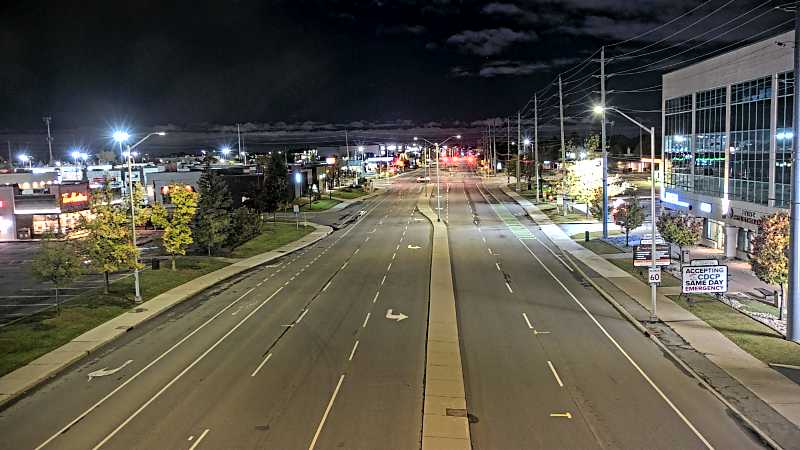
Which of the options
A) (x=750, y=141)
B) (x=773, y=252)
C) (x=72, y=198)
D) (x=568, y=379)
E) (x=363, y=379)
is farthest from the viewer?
(x=72, y=198)

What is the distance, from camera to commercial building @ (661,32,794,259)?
3666 cm

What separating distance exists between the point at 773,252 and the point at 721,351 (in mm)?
5925

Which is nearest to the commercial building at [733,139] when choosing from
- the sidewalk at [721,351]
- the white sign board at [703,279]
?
the sidewalk at [721,351]

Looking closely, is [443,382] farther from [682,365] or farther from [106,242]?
[106,242]

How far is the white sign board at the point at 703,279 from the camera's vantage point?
27250 millimetres

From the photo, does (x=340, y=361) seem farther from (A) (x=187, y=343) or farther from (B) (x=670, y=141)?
(B) (x=670, y=141)

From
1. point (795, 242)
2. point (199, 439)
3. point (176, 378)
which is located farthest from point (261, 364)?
point (795, 242)

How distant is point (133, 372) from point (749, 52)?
37.9m

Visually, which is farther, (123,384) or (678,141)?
(678,141)

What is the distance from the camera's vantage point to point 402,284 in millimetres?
35031

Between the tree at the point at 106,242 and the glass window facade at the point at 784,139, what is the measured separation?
113 feet

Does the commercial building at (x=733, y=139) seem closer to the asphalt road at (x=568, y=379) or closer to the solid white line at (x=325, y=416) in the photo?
the asphalt road at (x=568, y=379)

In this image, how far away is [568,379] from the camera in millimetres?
19281

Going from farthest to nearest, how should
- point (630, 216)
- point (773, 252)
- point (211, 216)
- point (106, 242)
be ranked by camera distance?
point (630, 216) → point (211, 216) → point (106, 242) → point (773, 252)
